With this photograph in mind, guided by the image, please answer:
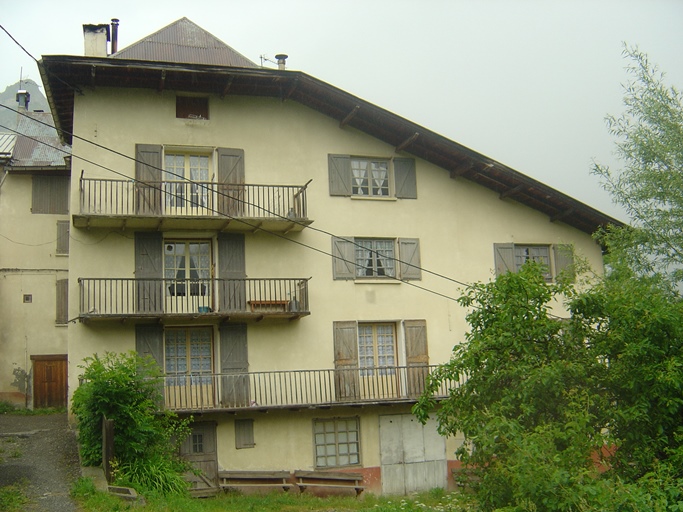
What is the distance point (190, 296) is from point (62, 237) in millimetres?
10322

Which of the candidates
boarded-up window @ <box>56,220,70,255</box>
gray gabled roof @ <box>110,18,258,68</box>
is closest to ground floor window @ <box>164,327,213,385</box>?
gray gabled roof @ <box>110,18,258,68</box>

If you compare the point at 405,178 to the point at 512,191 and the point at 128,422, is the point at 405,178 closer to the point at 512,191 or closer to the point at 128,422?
the point at 512,191

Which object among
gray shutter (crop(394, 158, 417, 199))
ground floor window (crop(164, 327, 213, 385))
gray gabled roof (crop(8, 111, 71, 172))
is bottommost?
ground floor window (crop(164, 327, 213, 385))

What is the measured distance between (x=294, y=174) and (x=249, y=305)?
148 inches

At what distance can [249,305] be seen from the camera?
1945 centimetres

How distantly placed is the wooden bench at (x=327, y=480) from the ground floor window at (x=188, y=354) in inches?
129

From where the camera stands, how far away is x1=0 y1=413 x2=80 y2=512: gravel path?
13.7m

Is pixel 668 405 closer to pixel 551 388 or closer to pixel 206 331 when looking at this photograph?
pixel 551 388

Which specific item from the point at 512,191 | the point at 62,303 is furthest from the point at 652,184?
the point at 62,303

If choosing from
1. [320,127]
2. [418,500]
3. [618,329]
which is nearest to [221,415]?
[418,500]

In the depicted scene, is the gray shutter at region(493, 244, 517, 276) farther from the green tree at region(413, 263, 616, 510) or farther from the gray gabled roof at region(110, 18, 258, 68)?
the green tree at region(413, 263, 616, 510)

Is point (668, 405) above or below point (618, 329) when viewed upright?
below

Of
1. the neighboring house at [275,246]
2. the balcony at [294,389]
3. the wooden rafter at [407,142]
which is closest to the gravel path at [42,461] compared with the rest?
the neighboring house at [275,246]

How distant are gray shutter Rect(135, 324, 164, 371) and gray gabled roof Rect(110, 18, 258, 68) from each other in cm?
749
